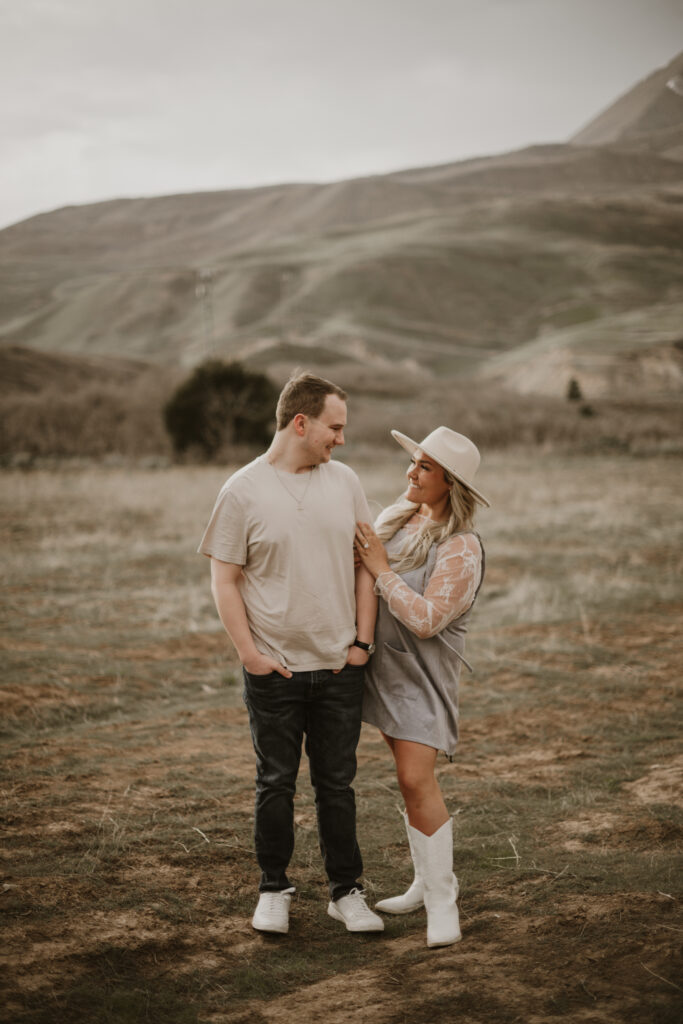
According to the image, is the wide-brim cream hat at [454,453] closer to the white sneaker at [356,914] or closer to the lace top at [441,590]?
the lace top at [441,590]

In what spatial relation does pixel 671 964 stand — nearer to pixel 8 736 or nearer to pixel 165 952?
pixel 165 952

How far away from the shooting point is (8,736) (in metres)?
6.33

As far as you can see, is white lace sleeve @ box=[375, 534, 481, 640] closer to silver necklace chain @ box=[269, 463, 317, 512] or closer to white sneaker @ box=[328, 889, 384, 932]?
silver necklace chain @ box=[269, 463, 317, 512]

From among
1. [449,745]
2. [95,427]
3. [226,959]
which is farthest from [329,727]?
[95,427]

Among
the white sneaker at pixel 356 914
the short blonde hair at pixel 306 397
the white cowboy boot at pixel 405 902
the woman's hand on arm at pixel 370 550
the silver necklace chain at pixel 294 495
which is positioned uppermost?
the short blonde hair at pixel 306 397

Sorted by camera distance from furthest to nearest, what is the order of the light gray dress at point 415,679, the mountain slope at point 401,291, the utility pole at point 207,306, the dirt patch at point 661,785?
the mountain slope at point 401,291 < the utility pole at point 207,306 < the dirt patch at point 661,785 < the light gray dress at point 415,679

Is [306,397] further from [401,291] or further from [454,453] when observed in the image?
[401,291]

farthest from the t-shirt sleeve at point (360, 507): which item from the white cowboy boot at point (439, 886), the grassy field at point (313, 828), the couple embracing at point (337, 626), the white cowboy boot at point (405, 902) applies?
the grassy field at point (313, 828)

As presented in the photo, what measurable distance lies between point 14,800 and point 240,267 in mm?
154905

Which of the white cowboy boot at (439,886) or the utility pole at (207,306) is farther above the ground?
the utility pole at (207,306)

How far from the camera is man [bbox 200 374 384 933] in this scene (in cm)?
343

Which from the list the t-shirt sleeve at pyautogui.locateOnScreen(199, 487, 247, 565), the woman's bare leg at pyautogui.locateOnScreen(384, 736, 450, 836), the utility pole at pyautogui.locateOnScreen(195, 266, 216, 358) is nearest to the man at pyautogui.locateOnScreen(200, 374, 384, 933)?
the t-shirt sleeve at pyautogui.locateOnScreen(199, 487, 247, 565)

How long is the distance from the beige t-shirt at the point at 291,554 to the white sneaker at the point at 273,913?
3.08ft

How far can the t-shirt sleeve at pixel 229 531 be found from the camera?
341 cm
